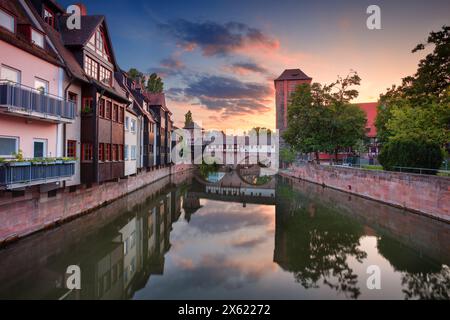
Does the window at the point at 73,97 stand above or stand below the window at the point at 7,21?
below

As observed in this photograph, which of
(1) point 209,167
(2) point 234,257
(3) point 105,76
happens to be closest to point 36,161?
(2) point 234,257

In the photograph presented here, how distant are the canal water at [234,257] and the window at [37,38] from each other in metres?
10.6

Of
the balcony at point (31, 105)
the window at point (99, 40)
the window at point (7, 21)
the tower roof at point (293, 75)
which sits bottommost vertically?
the balcony at point (31, 105)

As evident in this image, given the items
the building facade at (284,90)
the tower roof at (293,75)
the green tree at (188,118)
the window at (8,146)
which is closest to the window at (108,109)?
the window at (8,146)

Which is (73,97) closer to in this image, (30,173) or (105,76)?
(105,76)

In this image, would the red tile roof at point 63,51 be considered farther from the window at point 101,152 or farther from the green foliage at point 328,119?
the green foliage at point 328,119

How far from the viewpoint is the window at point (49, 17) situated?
19.7 meters

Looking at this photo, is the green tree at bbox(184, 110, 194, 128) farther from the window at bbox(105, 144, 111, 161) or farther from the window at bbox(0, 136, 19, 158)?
the window at bbox(0, 136, 19, 158)

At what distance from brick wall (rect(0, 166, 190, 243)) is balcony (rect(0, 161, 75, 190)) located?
0.82 meters

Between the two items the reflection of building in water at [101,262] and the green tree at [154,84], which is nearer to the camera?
the reflection of building in water at [101,262]

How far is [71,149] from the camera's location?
779 inches
